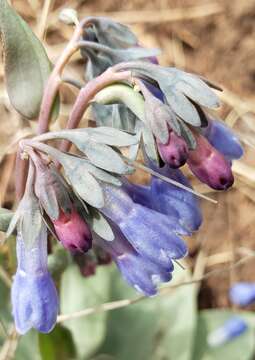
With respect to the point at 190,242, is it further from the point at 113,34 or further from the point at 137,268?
the point at 137,268

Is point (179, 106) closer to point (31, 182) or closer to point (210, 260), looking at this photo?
point (31, 182)

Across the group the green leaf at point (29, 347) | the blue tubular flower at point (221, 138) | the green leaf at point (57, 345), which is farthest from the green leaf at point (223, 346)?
the blue tubular flower at point (221, 138)

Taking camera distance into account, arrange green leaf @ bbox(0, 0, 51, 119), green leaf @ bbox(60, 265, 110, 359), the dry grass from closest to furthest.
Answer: green leaf @ bbox(0, 0, 51, 119), green leaf @ bbox(60, 265, 110, 359), the dry grass

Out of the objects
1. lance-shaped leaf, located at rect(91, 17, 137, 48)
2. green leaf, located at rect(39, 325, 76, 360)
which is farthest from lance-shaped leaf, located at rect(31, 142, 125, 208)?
green leaf, located at rect(39, 325, 76, 360)

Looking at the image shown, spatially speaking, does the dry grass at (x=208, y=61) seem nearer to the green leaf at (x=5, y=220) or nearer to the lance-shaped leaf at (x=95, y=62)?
the lance-shaped leaf at (x=95, y=62)

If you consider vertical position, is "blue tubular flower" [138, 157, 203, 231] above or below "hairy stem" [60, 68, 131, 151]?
below

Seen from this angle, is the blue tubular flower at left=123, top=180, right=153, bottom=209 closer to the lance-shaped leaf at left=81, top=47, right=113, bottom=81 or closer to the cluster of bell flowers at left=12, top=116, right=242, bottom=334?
the cluster of bell flowers at left=12, top=116, right=242, bottom=334

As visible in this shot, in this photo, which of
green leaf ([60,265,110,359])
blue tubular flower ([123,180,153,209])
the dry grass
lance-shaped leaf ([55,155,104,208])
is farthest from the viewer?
the dry grass
